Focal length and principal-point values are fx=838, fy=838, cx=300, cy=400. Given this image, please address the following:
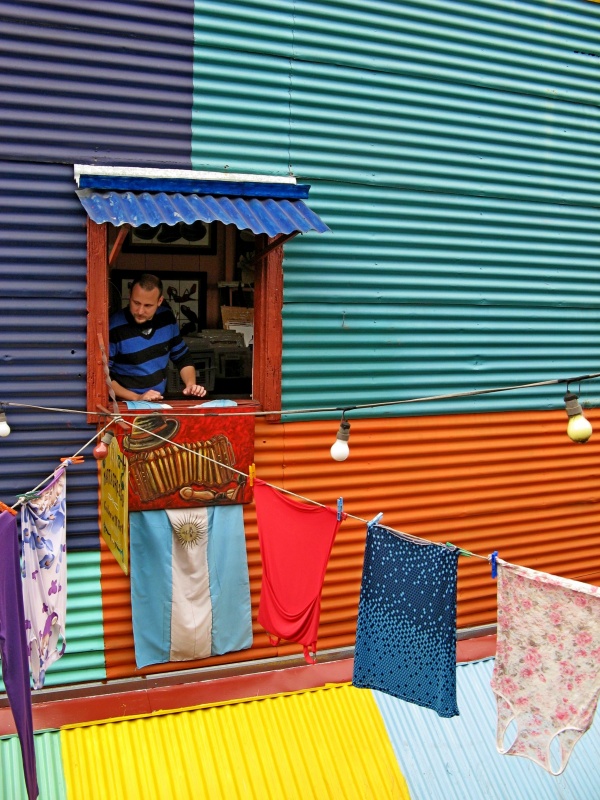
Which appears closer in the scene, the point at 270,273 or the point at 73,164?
the point at 73,164

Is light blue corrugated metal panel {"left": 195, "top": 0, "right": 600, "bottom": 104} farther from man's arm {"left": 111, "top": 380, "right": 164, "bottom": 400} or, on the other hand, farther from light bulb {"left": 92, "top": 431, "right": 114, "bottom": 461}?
light bulb {"left": 92, "top": 431, "right": 114, "bottom": 461}

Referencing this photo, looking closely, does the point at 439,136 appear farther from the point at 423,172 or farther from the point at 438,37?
the point at 438,37

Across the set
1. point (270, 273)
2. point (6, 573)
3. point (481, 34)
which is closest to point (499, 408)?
point (270, 273)

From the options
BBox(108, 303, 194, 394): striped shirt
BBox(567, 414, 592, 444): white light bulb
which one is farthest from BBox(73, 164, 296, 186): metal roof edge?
BBox(567, 414, 592, 444): white light bulb

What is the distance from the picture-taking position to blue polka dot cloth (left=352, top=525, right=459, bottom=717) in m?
5.04

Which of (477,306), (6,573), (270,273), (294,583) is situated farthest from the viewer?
(477,306)

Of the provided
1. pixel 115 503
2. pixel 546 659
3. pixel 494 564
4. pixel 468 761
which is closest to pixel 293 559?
pixel 115 503

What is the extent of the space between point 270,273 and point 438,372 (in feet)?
6.16

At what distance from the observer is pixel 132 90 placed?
605 centimetres

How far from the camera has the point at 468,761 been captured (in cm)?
686

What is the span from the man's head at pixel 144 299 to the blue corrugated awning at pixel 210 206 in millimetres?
850

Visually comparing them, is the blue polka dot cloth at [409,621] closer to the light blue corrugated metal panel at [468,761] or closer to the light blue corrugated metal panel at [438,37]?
the light blue corrugated metal panel at [468,761]

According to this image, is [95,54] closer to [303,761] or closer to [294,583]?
[294,583]

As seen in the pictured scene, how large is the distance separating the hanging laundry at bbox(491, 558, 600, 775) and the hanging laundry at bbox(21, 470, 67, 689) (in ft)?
9.12
